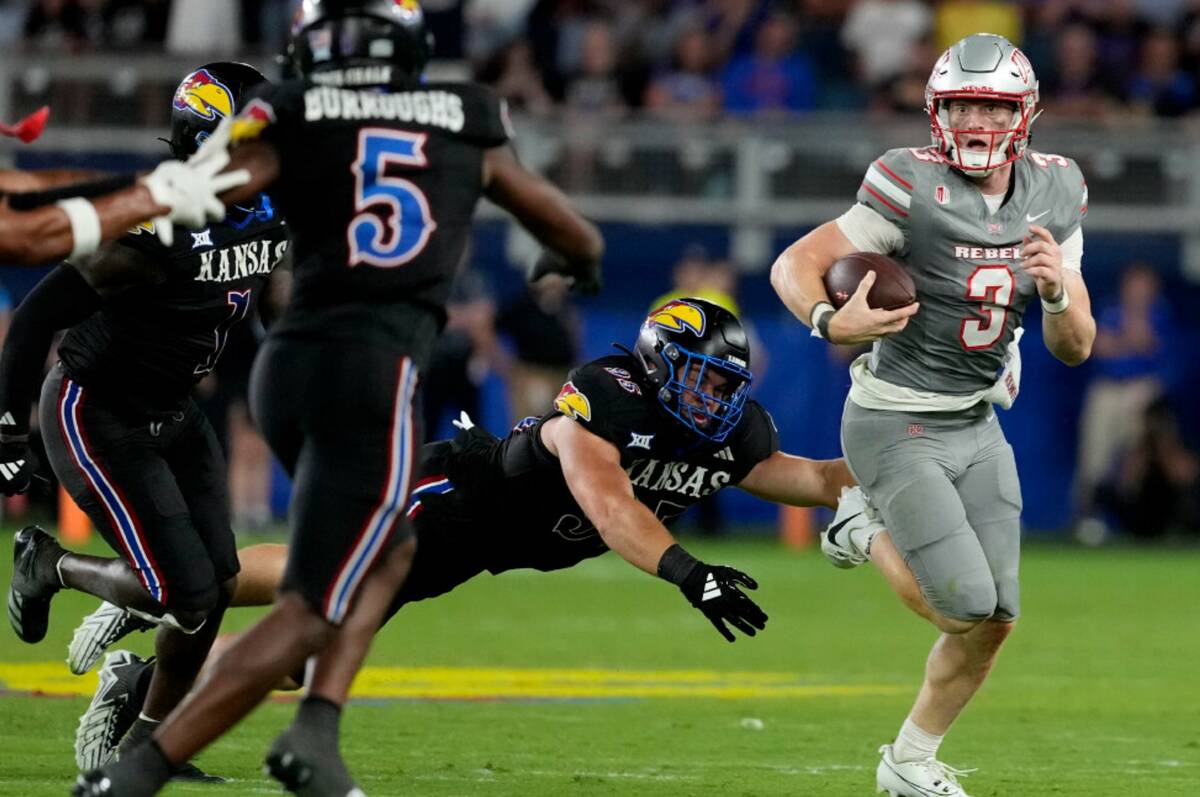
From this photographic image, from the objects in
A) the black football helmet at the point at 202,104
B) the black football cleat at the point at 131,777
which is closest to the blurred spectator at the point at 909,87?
the black football helmet at the point at 202,104

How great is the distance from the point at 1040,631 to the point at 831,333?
4.90 metres

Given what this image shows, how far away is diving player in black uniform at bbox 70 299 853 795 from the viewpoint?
5.88 meters

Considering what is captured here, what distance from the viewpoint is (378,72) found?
4.42 metres

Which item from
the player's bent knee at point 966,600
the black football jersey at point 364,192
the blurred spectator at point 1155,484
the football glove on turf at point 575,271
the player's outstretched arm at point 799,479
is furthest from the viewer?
the blurred spectator at point 1155,484

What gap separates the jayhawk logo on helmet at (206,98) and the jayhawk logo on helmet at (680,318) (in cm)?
135

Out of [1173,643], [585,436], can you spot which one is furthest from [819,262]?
[1173,643]

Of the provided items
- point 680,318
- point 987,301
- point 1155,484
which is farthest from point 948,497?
point 1155,484

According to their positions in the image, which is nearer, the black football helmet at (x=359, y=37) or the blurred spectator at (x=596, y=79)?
the black football helmet at (x=359, y=37)

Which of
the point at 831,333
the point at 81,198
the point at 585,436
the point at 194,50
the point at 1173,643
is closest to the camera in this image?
the point at 81,198

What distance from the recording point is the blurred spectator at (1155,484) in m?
14.0

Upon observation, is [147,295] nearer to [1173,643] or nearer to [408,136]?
[408,136]

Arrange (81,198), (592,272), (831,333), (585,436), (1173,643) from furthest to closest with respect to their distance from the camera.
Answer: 1. (1173,643)
2. (585,436)
3. (831,333)
4. (592,272)
5. (81,198)

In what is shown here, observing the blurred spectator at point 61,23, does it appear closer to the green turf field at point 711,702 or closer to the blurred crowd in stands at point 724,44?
the blurred crowd in stands at point 724,44

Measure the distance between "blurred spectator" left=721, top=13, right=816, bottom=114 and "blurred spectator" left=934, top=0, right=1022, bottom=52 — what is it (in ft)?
3.46
